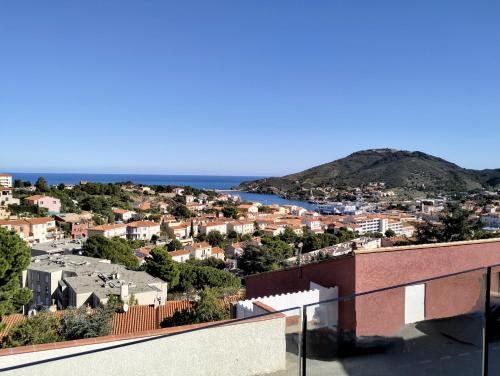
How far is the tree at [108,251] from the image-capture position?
29.4 metres

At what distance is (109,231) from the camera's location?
4472 centimetres

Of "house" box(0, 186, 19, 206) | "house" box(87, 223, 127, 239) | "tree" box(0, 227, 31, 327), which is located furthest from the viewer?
"house" box(0, 186, 19, 206)

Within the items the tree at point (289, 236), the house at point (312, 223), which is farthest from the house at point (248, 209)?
the tree at point (289, 236)

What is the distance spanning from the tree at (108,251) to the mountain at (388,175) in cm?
9051

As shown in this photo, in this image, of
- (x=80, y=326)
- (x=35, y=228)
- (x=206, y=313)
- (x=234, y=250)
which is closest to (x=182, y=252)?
(x=234, y=250)

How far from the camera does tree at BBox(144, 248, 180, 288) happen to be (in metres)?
23.7

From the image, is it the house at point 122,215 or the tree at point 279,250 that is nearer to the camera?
the tree at point 279,250

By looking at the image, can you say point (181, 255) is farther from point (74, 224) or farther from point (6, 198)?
point (6, 198)

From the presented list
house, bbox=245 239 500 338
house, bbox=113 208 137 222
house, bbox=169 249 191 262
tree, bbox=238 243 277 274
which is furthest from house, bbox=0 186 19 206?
house, bbox=245 239 500 338

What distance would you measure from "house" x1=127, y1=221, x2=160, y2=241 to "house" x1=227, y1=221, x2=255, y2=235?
402 inches

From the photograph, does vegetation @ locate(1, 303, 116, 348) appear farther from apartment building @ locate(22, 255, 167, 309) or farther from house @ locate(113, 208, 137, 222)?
house @ locate(113, 208, 137, 222)

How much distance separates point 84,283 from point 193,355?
16.4 m

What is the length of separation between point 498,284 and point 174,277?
2321 centimetres

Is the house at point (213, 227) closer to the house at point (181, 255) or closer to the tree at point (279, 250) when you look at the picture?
the tree at point (279, 250)
